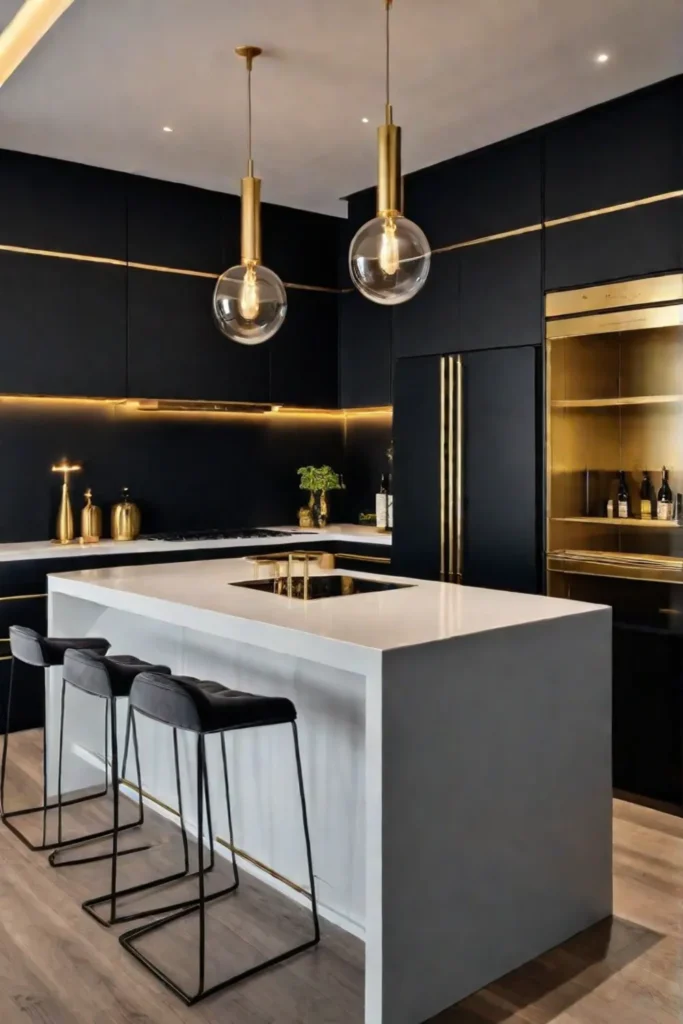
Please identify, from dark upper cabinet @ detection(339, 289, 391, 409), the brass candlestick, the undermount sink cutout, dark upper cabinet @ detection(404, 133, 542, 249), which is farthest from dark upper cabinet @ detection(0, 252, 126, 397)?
the undermount sink cutout

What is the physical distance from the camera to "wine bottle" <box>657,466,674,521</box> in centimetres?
419

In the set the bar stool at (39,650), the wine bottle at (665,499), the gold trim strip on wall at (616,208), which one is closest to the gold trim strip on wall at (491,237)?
the gold trim strip on wall at (616,208)

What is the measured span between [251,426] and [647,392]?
265 cm

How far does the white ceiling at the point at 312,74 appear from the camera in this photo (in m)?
3.27

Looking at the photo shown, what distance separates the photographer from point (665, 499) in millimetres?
4238

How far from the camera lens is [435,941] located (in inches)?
90.5

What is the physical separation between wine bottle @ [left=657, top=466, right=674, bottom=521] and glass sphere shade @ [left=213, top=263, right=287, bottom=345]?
Answer: 2.04m

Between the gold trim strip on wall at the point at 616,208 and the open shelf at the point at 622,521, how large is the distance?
1354mm

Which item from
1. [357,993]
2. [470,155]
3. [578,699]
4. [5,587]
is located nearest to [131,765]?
[5,587]

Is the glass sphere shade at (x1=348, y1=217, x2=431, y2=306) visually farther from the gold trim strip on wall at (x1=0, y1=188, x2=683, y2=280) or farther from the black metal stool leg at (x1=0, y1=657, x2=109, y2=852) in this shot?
the black metal stool leg at (x1=0, y1=657, x2=109, y2=852)

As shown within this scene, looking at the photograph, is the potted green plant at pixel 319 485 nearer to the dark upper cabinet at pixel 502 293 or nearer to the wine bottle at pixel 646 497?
the dark upper cabinet at pixel 502 293

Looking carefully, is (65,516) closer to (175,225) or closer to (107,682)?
(175,225)

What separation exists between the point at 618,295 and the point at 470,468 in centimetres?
111

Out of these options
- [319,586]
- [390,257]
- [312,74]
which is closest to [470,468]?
[319,586]
